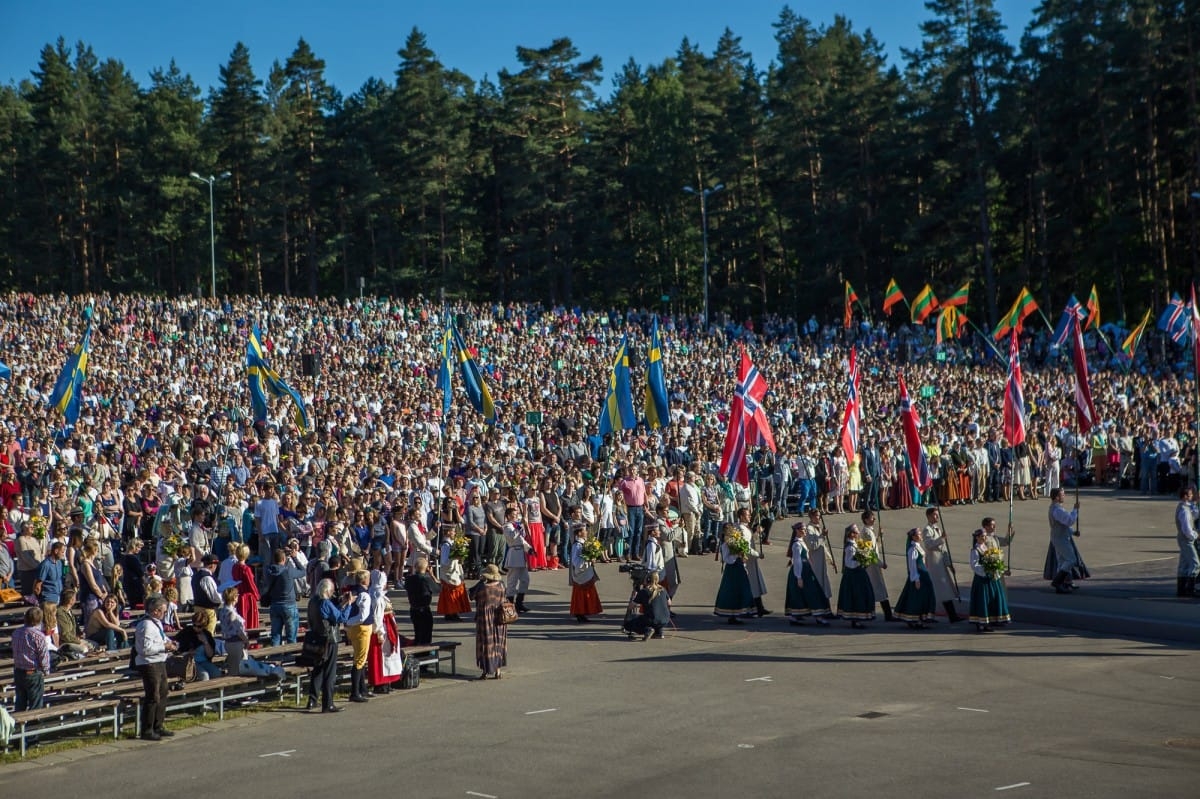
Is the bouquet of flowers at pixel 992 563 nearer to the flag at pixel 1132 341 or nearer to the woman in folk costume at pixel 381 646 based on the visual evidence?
the woman in folk costume at pixel 381 646

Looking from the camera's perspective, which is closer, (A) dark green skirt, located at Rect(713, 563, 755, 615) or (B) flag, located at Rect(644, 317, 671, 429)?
(A) dark green skirt, located at Rect(713, 563, 755, 615)

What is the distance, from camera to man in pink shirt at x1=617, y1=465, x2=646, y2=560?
26078 millimetres

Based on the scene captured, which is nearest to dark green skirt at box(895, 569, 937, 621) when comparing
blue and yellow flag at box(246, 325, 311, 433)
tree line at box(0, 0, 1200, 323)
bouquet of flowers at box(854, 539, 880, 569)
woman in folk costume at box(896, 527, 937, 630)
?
woman in folk costume at box(896, 527, 937, 630)

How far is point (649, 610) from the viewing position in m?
19.0

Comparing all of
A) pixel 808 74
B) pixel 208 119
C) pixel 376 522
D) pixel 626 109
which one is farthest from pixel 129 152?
pixel 376 522

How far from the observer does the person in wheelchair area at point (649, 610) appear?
1894 cm

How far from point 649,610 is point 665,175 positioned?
62.0 m

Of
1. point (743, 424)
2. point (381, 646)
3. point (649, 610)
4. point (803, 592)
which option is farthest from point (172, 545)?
point (743, 424)

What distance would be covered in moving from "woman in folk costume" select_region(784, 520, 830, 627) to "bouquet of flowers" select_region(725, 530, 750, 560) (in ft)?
2.19

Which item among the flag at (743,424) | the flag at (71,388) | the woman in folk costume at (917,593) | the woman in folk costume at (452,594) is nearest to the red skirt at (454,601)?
the woman in folk costume at (452,594)

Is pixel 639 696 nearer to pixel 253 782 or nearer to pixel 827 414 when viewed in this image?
pixel 253 782

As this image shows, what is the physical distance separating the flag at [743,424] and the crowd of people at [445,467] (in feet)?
4.91

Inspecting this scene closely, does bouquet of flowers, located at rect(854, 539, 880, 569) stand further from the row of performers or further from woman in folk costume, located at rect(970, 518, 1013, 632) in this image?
woman in folk costume, located at rect(970, 518, 1013, 632)

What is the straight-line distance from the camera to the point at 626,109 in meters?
84.9
